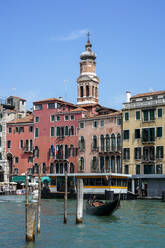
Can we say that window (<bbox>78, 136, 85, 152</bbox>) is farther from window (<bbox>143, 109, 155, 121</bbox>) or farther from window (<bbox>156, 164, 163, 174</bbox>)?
window (<bbox>156, 164, 163, 174</bbox>)

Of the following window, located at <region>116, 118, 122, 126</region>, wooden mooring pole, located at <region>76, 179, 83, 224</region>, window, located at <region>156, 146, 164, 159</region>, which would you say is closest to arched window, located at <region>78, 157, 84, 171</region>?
window, located at <region>116, 118, 122, 126</region>

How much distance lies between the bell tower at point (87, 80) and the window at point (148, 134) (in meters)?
28.1

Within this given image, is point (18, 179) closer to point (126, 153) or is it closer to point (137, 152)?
point (126, 153)

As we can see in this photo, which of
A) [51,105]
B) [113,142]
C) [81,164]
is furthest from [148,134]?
[51,105]

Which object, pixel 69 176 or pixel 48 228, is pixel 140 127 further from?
pixel 48 228

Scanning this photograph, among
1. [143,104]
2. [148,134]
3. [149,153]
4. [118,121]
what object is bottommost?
[149,153]

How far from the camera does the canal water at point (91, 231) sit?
75.3 ft

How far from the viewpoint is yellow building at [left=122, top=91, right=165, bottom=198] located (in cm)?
5734

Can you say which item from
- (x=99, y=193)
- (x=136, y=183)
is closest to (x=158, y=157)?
(x=136, y=183)

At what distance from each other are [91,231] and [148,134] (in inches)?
1306

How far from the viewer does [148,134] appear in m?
58.6

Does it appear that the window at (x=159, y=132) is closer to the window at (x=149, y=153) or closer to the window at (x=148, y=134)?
the window at (x=148, y=134)

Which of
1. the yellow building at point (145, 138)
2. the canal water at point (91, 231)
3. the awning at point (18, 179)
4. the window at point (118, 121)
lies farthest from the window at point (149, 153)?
the canal water at point (91, 231)

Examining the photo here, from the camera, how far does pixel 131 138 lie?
6016 cm
